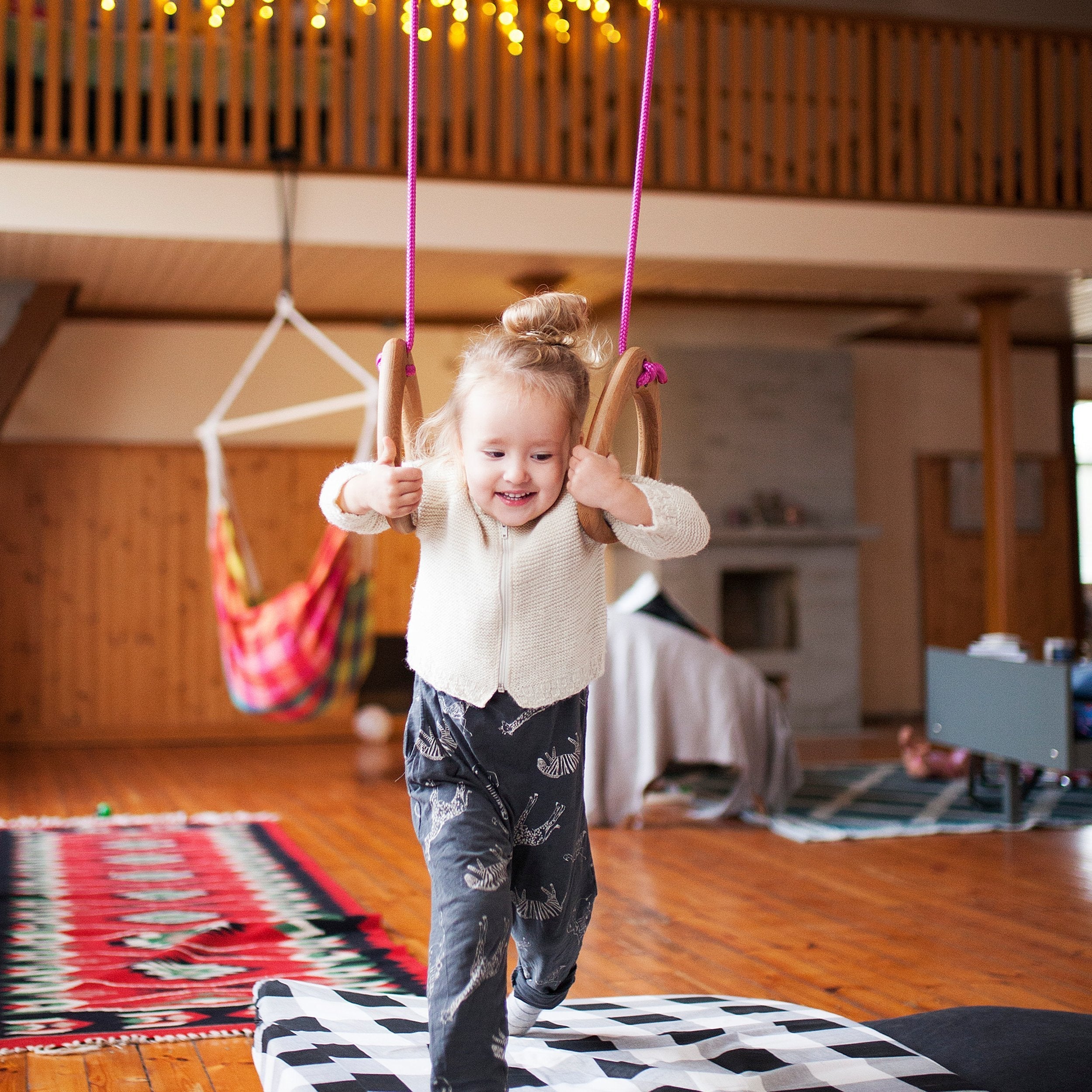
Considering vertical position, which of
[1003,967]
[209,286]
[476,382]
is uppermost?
[209,286]

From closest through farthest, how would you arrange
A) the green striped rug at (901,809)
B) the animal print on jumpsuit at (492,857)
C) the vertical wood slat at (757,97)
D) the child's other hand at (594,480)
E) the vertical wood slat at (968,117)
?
1. the animal print on jumpsuit at (492,857)
2. the child's other hand at (594,480)
3. the green striped rug at (901,809)
4. the vertical wood slat at (757,97)
5. the vertical wood slat at (968,117)

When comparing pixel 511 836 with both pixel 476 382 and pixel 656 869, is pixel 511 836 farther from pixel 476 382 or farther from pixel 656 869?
pixel 656 869

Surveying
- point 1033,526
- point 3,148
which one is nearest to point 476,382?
point 3,148

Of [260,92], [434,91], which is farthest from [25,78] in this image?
[434,91]

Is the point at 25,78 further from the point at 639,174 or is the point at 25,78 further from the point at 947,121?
the point at 639,174

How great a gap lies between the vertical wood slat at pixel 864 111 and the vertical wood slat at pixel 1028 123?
719 millimetres

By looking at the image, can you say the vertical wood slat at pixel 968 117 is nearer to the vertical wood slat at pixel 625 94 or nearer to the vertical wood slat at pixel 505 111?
the vertical wood slat at pixel 625 94

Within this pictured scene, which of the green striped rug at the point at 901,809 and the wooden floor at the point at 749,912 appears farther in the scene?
the green striped rug at the point at 901,809

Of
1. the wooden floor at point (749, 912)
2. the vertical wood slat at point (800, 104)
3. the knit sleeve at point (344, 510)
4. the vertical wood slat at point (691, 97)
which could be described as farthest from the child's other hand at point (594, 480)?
the vertical wood slat at point (800, 104)

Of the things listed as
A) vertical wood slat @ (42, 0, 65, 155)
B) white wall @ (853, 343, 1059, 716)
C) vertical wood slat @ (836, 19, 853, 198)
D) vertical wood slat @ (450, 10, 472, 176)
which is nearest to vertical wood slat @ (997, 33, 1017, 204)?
vertical wood slat @ (836, 19, 853, 198)

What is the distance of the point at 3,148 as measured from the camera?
5008 mm

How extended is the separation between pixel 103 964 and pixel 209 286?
4310 millimetres

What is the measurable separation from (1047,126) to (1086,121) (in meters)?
0.18

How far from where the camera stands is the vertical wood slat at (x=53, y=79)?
5.10 meters
